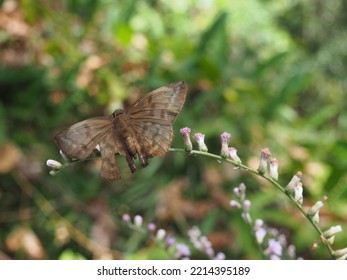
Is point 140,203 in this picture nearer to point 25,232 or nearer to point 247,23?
point 25,232

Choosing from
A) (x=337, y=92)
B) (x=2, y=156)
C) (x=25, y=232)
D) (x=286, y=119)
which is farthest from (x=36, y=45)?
(x=337, y=92)

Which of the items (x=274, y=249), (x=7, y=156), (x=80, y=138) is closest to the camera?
(x=80, y=138)

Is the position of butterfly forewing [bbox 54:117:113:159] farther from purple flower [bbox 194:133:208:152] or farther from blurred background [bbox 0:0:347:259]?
blurred background [bbox 0:0:347:259]

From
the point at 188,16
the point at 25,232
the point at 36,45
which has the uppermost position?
the point at 188,16

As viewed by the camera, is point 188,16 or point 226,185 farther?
point 188,16

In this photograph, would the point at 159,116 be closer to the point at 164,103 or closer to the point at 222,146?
the point at 164,103

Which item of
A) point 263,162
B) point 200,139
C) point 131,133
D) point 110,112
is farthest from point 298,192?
point 110,112

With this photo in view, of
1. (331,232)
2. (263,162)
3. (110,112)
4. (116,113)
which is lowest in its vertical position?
(331,232)

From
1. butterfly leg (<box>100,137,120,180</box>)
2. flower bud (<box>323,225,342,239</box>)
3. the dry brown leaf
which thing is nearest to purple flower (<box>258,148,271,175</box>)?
flower bud (<box>323,225,342,239</box>)
